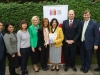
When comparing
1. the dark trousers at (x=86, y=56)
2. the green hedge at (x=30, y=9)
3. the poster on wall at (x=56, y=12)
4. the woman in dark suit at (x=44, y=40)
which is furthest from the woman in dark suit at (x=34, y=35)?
the dark trousers at (x=86, y=56)

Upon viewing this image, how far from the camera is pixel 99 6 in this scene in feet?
23.5

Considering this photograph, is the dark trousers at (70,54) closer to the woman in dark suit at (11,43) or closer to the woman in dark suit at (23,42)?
the woman in dark suit at (23,42)

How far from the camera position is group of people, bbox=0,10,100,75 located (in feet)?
18.1

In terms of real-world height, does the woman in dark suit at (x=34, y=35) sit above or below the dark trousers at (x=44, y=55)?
above

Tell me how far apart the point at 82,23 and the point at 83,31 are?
0.26 m

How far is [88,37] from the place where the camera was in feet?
19.0

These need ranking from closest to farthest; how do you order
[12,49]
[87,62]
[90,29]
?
[12,49] → [90,29] → [87,62]

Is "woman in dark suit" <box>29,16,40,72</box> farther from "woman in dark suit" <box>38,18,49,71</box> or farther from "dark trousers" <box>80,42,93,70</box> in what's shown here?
"dark trousers" <box>80,42,93,70</box>

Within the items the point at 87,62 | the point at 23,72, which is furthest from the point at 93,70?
the point at 23,72

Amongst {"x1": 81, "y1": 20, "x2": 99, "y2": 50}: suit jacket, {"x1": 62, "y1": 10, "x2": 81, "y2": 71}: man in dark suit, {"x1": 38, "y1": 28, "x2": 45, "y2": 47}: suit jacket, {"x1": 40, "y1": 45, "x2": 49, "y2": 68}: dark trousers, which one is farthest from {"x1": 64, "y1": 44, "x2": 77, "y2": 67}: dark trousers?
{"x1": 38, "y1": 28, "x2": 45, "y2": 47}: suit jacket

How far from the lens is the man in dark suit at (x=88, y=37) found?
568 cm

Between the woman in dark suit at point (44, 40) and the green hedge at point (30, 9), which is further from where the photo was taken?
the green hedge at point (30, 9)

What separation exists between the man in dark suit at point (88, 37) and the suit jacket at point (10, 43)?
2171 millimetres

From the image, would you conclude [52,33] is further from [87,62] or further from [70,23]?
[87,62]
